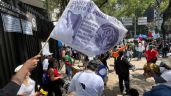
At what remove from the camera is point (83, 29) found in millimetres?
6672

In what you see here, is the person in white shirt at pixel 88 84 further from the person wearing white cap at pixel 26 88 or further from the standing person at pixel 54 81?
the standing person at pixel 54 81

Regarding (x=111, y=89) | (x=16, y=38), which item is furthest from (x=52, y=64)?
(x=111, y=89)

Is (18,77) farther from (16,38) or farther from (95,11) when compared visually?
(16,38)

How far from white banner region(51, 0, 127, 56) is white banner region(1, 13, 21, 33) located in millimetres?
3154

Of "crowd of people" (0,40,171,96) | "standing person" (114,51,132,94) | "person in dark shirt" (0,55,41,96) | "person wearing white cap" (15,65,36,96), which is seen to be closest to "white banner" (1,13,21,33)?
"crowd of people" (0,40,171,96)

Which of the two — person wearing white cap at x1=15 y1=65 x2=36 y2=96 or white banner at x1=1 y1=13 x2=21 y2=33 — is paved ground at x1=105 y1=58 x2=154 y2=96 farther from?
person wearing white cap at x1=15 y1=65 x2=36 y2=96

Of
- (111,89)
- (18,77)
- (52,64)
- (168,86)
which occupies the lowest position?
(111,89)

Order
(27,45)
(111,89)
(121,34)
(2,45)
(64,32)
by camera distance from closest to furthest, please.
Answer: (64,32) → (121,34) → (2,45) → (27,45) → (111,89)

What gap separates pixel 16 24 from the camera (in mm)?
11023

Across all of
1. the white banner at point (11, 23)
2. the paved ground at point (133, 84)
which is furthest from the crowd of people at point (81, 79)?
the white banner at point (11, 23)

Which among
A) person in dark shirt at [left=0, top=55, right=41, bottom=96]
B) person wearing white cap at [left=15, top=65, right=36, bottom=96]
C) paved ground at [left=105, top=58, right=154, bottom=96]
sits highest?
person in dark shirt at [left=0, top=55, right=41, bottom=96]

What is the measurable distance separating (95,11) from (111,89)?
30.8 feet

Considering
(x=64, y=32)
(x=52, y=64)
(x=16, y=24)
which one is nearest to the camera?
(x=64, y=32)

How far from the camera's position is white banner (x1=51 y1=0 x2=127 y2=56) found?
21.8 ft
